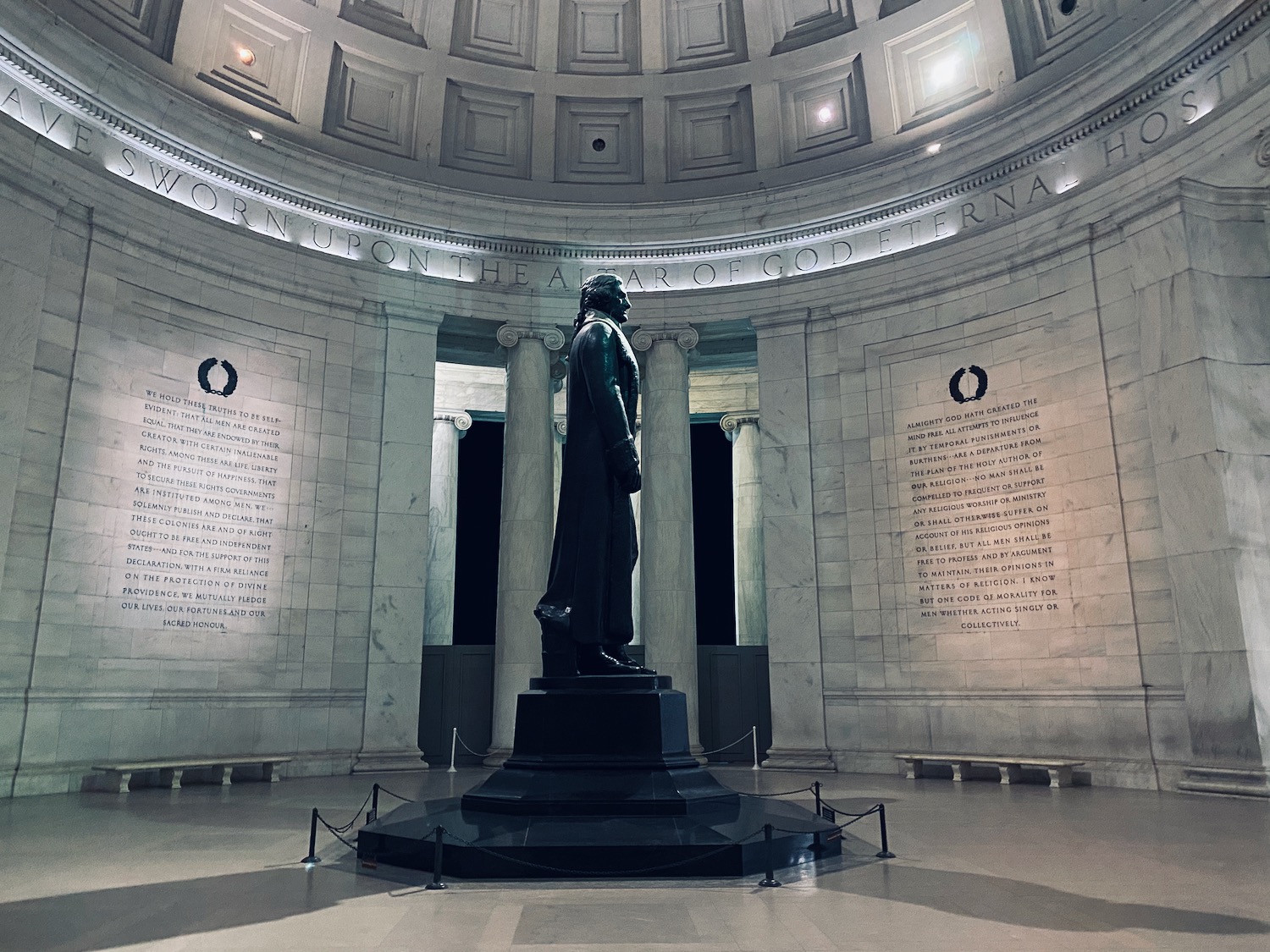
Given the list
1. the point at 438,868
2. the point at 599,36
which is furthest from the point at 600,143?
the point at 438,868

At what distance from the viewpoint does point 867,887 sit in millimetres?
6707

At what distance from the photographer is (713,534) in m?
26.2

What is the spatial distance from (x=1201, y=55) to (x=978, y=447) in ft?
21.3

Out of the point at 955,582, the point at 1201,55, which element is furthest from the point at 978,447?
the point at 1201,55

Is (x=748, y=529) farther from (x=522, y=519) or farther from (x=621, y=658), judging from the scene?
(x=621, y=658)

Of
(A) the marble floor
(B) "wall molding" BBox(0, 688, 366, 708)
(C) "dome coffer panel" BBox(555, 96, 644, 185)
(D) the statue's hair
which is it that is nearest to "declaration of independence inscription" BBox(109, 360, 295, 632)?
(B) "wall molding" BBox(0, 688, 366, 708)

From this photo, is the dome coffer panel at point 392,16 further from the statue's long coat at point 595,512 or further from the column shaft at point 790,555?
the statue's long coat at point 595,512

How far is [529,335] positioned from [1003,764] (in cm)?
1134

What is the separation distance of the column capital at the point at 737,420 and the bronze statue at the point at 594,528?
1502 cm

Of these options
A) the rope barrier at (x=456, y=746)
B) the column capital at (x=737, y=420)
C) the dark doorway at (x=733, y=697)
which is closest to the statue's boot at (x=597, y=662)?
the rope barrier at (x=456, y=746)

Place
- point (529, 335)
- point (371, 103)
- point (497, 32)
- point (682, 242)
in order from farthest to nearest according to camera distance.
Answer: point (497, 32) → point (682, 242) → point (371, 103) → point (529, 335)

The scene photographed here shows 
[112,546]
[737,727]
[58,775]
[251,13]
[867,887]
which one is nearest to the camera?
[867,887]

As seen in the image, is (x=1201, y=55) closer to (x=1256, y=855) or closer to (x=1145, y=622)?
(x=1145, y=622)

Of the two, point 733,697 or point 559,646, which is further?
point 733,697
